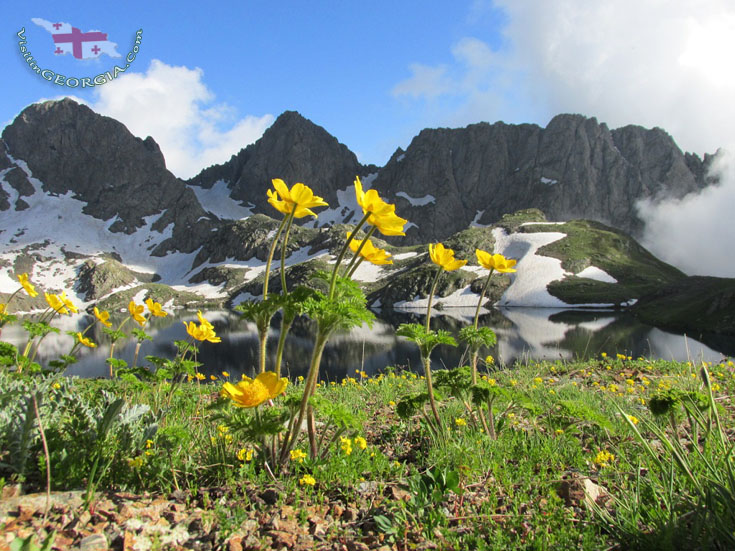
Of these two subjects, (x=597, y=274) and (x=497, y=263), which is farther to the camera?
(x=597, y=274)

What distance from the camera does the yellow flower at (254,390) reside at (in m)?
2.60

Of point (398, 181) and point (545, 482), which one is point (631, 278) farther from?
point (398, 181)

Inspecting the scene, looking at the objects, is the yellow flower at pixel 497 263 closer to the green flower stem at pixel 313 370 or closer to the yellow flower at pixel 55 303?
the green flower stem at pixel 313 370

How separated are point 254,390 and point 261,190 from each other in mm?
208374

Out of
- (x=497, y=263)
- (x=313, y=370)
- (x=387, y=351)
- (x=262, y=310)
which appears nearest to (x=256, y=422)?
(x=313, y=370)

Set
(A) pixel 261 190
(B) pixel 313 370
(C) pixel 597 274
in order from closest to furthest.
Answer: (B) pixel 313 370 < (C) pixel 597 274 < (A) pixel 261 190

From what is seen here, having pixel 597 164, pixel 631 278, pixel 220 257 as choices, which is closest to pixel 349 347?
pixel 631 278

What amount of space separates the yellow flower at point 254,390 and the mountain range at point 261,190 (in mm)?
133069

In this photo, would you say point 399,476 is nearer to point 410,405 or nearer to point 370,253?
point 410,405

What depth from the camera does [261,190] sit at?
656ft

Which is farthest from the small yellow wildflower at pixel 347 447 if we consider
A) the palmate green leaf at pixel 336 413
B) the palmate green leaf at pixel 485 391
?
the palmate green leaf at pixel 485 391

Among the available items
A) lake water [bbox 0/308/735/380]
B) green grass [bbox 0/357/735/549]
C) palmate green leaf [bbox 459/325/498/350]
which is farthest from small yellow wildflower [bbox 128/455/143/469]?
lake water [bbox 0/308/735/380]

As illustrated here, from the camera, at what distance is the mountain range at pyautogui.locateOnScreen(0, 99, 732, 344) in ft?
493

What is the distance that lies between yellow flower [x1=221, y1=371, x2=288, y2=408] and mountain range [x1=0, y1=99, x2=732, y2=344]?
437 feet
